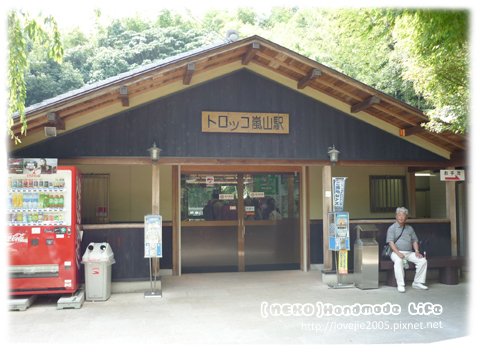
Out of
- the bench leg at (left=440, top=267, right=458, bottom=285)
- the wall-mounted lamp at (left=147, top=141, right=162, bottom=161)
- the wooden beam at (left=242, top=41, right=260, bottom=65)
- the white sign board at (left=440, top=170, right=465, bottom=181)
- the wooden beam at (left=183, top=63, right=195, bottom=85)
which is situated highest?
the wooden beam at (left=242, top=41, right=260, bottom=65)

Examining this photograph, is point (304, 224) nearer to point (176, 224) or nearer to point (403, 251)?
point (403, 251)

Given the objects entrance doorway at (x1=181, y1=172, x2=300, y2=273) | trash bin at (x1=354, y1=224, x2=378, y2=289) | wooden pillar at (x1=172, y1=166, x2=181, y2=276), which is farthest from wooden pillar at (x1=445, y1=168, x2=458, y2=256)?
wooden pillar at (x1=172, y1=166, x2=181, y2=276)

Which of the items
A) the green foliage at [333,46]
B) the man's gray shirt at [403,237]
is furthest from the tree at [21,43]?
the man's gray shirt at [403,237]

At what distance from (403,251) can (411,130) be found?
2357 millimetres

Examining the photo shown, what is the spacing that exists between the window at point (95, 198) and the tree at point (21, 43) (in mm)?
4696

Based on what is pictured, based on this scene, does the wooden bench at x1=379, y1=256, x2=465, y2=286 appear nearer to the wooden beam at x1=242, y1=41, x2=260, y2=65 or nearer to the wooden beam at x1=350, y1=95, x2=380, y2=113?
the wooden beam at x1=350, y1=95, x2=380, y2=113

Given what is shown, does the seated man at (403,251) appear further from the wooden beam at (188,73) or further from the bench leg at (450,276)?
the wooden beam at (188,73)

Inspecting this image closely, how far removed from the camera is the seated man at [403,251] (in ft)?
25.8

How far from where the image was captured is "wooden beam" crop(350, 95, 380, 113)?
7.96 m

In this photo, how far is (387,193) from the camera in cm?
1066

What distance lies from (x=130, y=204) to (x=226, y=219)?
2093mm

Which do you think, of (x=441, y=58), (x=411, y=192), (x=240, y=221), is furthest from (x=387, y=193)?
(x=441, y=58)

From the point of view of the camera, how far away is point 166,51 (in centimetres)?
2948

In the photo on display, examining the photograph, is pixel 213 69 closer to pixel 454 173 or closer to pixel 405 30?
pixel 405 30
